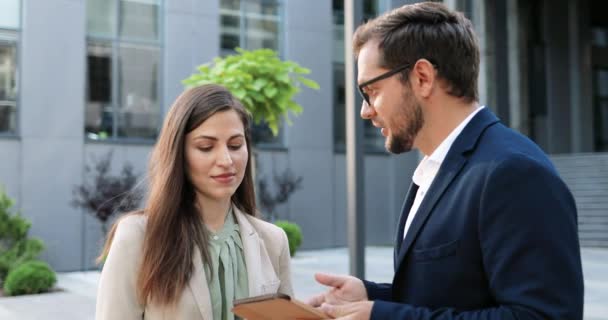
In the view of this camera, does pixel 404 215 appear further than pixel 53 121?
No

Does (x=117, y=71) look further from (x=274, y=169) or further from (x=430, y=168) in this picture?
(x=430, y=168)

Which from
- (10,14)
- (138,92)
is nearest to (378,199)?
(138,92)

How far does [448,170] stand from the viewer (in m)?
1.99

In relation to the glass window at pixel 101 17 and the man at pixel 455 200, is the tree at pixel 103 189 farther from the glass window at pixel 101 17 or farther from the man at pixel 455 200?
the man at pixel 455 200

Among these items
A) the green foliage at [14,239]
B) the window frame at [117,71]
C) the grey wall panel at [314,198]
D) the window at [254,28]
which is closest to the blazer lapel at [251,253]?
the green foliage at [14,239]

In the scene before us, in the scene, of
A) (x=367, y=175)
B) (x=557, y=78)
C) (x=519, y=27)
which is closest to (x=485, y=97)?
(x=367, y=175)

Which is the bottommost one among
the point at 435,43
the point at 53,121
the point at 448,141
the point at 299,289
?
the point at 299,289

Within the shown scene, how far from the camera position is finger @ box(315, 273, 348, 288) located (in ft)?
6.86

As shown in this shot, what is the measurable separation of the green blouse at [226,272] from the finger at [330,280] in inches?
30.1

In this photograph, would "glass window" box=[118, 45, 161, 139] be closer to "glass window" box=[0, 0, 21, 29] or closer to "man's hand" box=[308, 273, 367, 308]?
"glass window" box=[0, 0, 21, 29]

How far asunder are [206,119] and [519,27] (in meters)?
24.9

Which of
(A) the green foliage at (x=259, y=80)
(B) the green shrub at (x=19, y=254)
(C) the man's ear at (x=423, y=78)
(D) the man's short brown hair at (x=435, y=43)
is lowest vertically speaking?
(B) the green shrub at (x=19, y=254)

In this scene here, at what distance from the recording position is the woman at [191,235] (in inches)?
105

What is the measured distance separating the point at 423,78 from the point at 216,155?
106 cm
